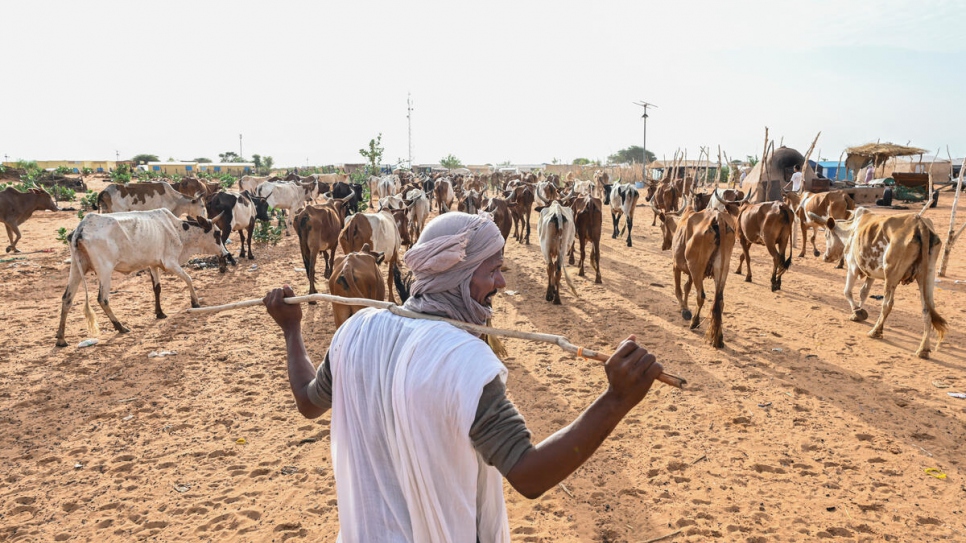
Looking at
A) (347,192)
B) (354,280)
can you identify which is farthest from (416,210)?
(354,280)

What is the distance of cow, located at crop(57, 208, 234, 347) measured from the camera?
7548mm

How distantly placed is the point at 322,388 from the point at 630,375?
110cm

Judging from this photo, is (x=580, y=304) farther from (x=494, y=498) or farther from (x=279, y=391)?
(x=494, y=498)

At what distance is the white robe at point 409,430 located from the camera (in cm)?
145

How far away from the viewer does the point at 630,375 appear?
146 centimetres

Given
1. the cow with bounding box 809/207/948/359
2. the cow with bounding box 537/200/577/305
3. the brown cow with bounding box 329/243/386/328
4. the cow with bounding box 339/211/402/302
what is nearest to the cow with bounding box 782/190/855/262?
the cow with bounding box 809/207/948/359

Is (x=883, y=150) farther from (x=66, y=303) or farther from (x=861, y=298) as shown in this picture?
(x=66, y=303)

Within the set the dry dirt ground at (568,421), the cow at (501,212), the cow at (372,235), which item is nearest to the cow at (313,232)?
the cow at (372,235)

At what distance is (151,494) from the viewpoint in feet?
13.9

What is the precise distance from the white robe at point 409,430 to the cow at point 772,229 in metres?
10.1

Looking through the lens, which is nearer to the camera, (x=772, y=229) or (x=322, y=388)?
(x=322, y=388)

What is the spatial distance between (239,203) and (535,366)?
34.2ft

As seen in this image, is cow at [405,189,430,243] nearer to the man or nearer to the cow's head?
the cow's head

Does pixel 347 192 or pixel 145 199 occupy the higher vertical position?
pixel 347 192
